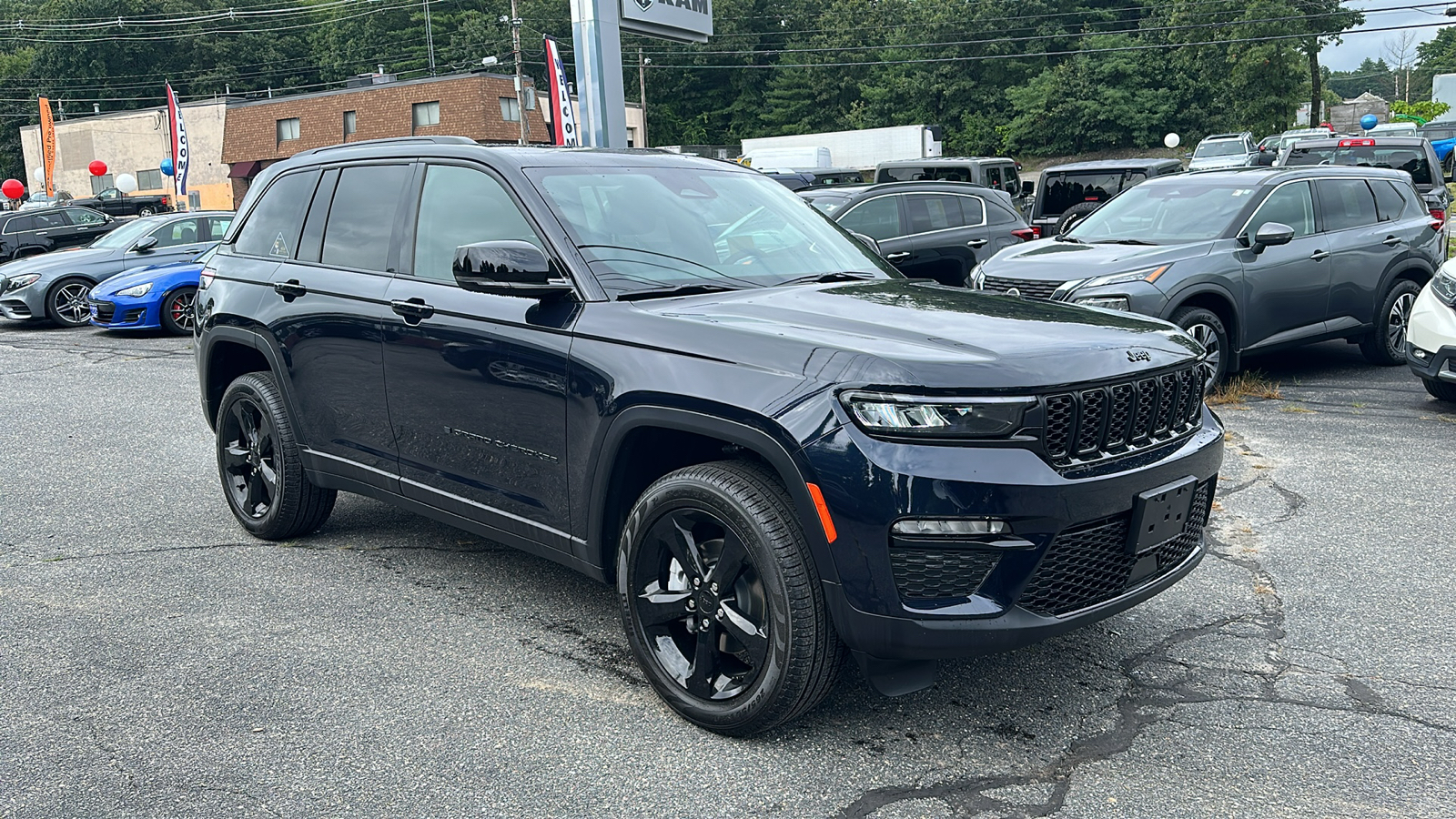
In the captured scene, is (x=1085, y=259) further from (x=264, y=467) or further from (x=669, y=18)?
(x=669, y=18)

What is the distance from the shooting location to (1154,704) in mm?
3666

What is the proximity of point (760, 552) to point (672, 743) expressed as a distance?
2.28 ft

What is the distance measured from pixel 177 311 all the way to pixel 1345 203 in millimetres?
12999

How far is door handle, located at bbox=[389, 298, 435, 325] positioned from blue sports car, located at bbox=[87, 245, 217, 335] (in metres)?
11.0

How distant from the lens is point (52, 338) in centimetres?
1463

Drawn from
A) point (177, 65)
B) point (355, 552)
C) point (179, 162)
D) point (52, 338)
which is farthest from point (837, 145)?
point (177, 65)

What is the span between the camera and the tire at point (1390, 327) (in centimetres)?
980

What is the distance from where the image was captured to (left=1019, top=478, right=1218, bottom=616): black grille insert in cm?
315

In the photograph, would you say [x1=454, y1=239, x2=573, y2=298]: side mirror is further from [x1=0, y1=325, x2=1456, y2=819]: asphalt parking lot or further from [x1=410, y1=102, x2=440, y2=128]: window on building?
[x1=410, y1=102, x2=440, y2=128]: window on building

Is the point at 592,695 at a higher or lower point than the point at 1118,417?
lower

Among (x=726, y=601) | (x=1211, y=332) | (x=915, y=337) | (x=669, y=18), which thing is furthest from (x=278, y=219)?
(x=669, y=18)

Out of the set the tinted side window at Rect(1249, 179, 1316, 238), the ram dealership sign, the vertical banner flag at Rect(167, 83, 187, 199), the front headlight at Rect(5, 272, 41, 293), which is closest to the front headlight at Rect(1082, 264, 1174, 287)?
the tinted side window at Rect(1249, 179, 1316, 238)

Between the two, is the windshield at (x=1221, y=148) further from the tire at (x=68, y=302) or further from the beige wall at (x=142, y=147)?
the beige wall at (x=142, y=147)

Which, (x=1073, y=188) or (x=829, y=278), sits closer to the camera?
(x=829, y=278)
